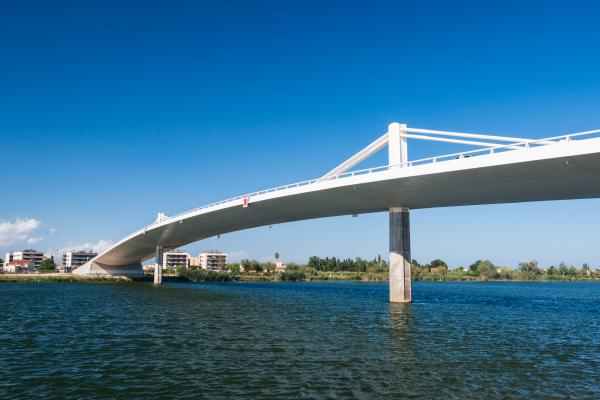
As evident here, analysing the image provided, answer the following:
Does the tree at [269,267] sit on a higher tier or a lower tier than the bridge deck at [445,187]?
lower

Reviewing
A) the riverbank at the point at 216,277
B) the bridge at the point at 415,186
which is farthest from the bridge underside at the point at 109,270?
the bridge at the point at 415,186

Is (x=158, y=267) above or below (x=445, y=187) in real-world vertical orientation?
below

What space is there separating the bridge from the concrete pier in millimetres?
101

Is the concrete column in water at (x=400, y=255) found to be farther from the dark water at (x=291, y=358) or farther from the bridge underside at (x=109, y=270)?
the bridge underside at (x=109, y=270)

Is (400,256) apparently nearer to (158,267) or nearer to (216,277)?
(158,267)

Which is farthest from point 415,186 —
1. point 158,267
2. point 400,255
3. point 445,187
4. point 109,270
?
point 109,270

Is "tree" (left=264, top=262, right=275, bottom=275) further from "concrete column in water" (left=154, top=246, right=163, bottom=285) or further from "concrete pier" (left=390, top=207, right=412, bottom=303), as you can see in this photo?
"concrete pier" (left=390, top=207, right=412, bottom=303)

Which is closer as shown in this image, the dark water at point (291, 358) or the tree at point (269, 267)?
the dark water at point (291, 358)

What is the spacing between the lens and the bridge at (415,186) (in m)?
29.7

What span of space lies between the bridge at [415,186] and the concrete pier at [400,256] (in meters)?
0.10

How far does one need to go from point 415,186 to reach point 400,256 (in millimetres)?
10517

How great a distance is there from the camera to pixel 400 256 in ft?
153

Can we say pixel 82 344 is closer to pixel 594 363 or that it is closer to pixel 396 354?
pixel 396 354

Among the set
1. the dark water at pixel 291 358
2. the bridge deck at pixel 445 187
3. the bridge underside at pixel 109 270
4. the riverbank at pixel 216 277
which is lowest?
the riverbank at pixel 216 277
